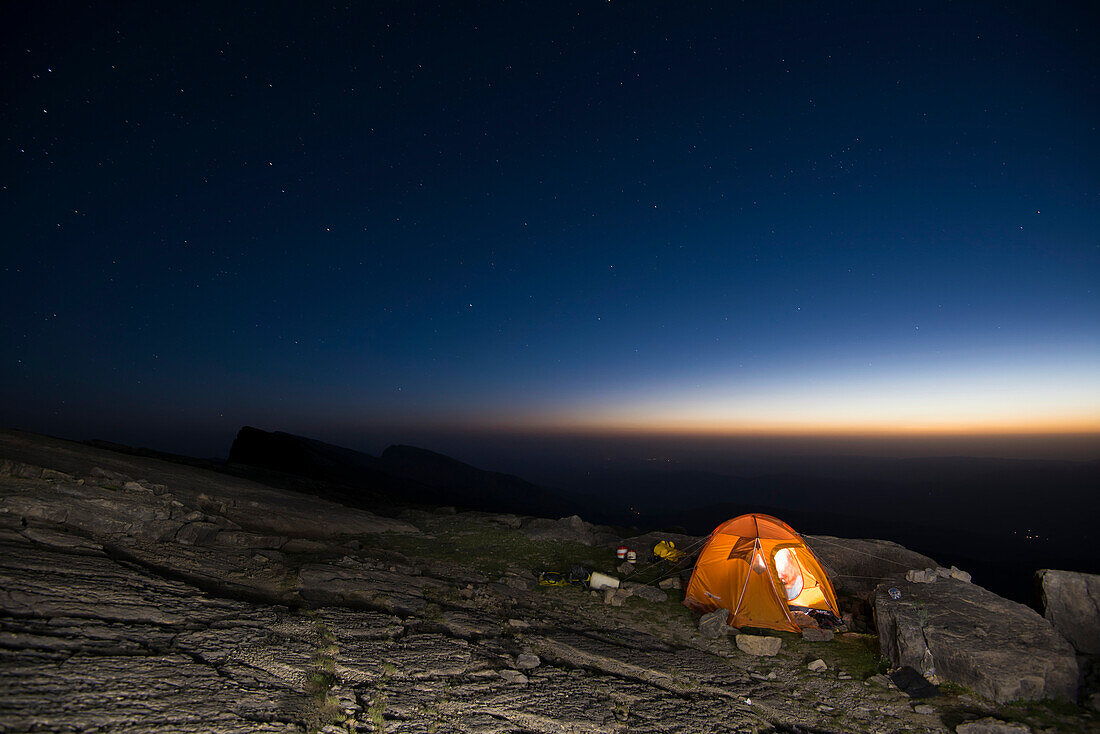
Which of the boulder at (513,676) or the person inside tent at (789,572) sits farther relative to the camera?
the person inside tent at (789,572)

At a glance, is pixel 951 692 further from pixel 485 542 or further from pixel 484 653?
pixel 485 542

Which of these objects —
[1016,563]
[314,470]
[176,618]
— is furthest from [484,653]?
[1016,563]

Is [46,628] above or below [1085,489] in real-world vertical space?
above

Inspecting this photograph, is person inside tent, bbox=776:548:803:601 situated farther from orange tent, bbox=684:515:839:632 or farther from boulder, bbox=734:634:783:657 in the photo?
boulder, bbox=734:634:783:657

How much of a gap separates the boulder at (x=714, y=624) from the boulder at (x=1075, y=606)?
6818 millimetres

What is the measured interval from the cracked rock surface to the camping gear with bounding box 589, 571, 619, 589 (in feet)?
1.69

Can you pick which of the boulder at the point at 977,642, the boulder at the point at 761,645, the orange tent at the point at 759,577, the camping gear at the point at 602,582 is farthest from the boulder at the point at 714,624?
the boulder at the point at 977,642

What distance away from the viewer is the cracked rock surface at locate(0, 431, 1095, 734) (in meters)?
5.77

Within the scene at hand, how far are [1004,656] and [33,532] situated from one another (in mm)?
20082

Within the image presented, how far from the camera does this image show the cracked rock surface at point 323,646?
577 centimetres

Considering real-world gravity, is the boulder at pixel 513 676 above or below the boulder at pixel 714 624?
above

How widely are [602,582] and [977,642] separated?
869 centimetres

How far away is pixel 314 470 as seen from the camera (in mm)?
50094

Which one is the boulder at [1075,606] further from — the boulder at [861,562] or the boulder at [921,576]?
the boulder at [861,562]
